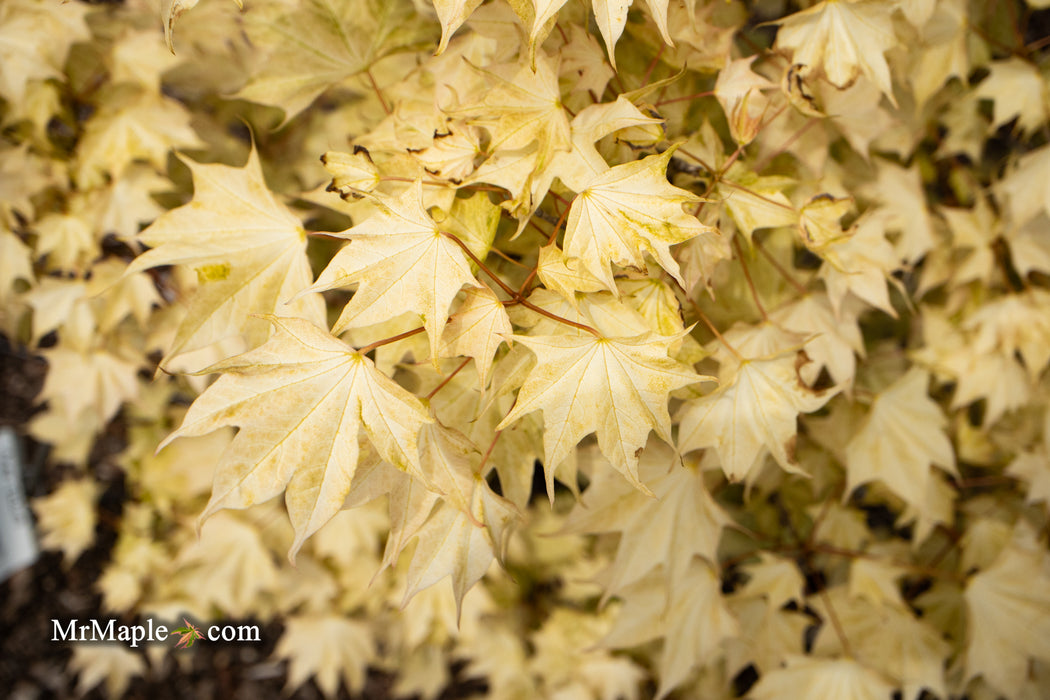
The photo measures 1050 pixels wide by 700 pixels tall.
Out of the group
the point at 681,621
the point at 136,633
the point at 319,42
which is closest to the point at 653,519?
the point at 681,621

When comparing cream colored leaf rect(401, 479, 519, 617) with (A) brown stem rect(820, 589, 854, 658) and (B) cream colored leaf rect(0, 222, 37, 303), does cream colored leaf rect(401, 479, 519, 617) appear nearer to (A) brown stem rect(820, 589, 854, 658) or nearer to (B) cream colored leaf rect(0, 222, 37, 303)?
(A) brown stem rect(820, 589, 854, 658)

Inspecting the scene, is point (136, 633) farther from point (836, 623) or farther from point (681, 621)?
point (836, 623)

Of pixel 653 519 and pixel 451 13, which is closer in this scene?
pixel 451 13

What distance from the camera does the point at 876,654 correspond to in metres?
1.42

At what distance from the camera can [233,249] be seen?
36.2 inches

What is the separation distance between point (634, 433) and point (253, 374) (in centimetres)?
49

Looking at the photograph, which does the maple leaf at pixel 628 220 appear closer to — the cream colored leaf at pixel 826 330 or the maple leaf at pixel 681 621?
the cream colored leaf at pixel 826 330

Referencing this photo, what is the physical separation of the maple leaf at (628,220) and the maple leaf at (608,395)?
0.10m

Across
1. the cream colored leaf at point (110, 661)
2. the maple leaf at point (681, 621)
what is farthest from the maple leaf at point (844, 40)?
the cream colored leaf at point (110, 661)

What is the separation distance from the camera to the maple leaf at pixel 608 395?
0.78 m

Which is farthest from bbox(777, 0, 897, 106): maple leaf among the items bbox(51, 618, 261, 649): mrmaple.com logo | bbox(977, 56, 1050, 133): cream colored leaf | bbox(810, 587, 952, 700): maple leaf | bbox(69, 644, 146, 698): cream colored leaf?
bbox(69, 644, 146, 698): cream colored leaf

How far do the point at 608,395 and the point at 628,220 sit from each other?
0.74 ft

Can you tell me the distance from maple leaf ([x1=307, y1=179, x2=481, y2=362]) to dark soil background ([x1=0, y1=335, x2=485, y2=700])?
2.22 m


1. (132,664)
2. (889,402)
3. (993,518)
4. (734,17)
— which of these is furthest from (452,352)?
(132,664)
